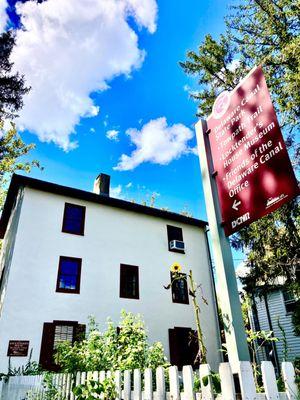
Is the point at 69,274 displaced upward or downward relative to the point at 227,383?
upward

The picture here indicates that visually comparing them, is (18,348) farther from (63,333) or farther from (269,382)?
(269,382)

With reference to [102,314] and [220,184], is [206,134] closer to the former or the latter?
[220,184]

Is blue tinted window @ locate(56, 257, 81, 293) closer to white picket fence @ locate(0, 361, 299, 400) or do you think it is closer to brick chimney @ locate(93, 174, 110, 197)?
brick chimney @ locate(93, 174, 110, 197)

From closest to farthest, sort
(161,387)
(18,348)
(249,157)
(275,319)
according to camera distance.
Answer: (249,157) < (161,387) < (18,348) < (275,319)

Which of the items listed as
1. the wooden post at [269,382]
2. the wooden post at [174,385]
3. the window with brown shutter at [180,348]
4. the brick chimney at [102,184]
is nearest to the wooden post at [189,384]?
the wooden post at [174,385]

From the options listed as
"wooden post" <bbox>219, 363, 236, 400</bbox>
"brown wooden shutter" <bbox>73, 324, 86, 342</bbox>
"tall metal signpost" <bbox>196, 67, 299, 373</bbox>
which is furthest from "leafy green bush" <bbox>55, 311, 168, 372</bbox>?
"brown wooden shutter" <bbox>73, 324, 86, 342</bbox>

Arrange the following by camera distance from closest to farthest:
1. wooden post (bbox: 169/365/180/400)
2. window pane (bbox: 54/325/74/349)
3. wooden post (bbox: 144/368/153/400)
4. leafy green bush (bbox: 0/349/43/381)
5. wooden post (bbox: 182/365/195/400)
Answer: wooden post (bbox: 182/365/195/400)
wooden post (bbox: 169/365/180/400)
wooden post (bbox: 144/368/153/400)
leafy green bush (bbox: 0/349/43/381)
window pane (bbox: 54/325/74/349)

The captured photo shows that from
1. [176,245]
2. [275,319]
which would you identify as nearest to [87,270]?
[176,245]

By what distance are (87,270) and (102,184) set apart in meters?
5.89

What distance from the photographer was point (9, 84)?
51.3 ft

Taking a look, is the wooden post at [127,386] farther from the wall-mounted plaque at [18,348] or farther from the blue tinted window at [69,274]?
the blue tinted window at [69,274]

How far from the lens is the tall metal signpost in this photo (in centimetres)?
220

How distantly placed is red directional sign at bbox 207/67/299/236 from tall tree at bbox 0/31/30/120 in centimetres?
1548

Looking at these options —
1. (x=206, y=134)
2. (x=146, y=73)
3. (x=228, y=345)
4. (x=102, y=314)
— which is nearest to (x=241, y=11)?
(x=146, y=73)
